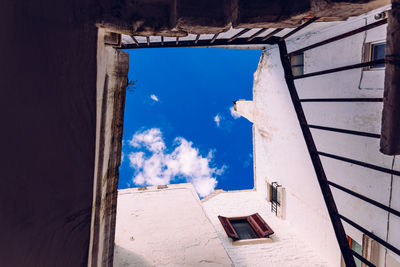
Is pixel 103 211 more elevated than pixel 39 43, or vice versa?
pixel 39 43

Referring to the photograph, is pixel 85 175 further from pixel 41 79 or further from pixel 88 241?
pixel 41 79

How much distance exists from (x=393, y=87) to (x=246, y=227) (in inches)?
280

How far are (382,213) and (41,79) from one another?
4717 mm

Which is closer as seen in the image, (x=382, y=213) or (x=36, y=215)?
(x=36, y=215)

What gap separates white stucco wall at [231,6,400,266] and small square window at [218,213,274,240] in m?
0.89

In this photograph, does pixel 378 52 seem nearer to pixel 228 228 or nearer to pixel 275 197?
pixel 275 197

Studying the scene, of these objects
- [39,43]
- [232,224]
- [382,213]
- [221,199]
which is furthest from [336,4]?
[221,199]

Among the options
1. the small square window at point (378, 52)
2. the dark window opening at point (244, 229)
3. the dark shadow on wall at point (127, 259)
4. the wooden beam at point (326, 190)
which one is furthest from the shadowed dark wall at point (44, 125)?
the dark window opening at point (244, 229)

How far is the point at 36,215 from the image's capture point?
1482mm

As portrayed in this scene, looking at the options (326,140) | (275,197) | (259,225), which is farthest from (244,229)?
(326,140)

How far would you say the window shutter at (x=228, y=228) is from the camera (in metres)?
7.05

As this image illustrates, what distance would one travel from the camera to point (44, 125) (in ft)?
4.80

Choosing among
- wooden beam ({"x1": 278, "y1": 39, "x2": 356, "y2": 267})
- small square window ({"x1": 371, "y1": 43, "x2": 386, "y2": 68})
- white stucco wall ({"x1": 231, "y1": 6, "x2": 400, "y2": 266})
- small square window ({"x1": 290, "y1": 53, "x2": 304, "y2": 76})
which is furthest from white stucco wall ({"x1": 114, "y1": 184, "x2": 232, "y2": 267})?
small square window ({"x1": 290, "y1": 53, "x2": 304, "y2": 76})

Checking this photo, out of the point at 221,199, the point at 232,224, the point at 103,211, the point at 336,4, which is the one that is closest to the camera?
the point at 336,4
